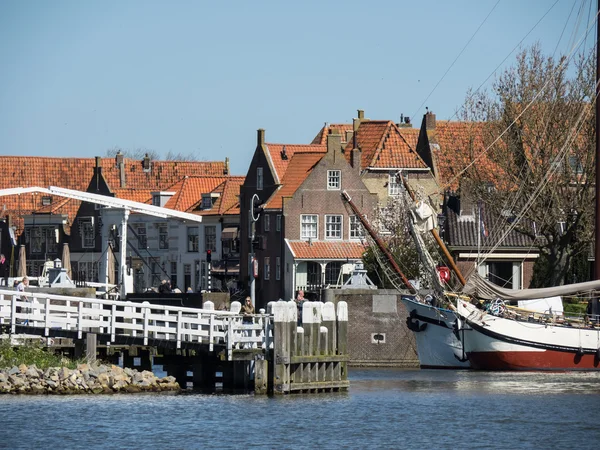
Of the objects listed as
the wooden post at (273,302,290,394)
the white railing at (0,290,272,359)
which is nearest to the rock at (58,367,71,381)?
the white railing at (0,290,272,359)

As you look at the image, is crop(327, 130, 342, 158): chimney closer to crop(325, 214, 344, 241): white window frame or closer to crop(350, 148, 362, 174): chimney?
crop(350, 148, 362, 174): chimney

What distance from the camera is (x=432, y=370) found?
57.3 meters

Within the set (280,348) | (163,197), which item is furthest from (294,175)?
(280,348)

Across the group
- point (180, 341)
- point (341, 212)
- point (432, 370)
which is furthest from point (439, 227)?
point (180, 341)

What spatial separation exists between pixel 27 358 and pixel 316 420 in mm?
10624

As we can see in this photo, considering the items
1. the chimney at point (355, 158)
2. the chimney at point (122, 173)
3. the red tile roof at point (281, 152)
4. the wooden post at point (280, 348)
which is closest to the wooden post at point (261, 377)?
the wooden post at point (280, 348)

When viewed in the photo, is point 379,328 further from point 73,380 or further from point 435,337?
point 73,380

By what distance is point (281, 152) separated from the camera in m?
85.0

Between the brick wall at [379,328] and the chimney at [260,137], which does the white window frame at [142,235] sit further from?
the brick wall at [379,328]

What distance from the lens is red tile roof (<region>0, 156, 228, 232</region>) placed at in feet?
355

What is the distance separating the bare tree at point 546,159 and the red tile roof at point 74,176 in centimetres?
4161

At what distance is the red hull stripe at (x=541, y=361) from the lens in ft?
182

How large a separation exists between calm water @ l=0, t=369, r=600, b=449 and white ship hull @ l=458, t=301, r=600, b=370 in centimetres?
844

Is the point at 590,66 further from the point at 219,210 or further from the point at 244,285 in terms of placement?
the point at 219,210
